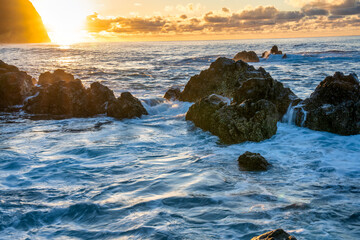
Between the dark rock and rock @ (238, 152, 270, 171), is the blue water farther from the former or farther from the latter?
the dark rock

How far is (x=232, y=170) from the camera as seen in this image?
678cm

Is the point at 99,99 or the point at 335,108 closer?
the point at 335,108

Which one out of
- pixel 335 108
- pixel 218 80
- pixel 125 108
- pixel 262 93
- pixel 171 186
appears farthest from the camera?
pixel 218 80

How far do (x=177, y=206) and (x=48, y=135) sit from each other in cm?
632

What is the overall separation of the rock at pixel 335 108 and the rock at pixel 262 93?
36.8 inches

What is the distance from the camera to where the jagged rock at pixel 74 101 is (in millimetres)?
12981

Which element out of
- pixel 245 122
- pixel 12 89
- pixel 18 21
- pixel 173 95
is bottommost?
pixel 245 122

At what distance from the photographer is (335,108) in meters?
9.33

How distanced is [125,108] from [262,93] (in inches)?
213

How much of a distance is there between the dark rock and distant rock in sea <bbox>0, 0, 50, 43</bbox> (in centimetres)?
16668

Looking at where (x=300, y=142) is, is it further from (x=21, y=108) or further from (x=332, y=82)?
(x=21, y=108)

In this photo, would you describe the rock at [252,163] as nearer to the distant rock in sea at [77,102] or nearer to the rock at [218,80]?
the distant rock in sea at [77,102]

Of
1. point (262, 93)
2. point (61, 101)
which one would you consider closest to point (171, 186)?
point (262, 93)

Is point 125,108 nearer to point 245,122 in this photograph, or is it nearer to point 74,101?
point 74,101
